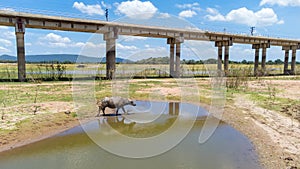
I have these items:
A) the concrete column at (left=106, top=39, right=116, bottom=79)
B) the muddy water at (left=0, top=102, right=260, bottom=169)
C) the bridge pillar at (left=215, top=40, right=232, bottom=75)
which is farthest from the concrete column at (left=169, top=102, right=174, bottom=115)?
the bridge pillar at (left=215, top=40, right=232, bottom=75)

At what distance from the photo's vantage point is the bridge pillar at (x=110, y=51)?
93.2ft

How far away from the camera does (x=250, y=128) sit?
29.6 ft

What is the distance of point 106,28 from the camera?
93.5 feet

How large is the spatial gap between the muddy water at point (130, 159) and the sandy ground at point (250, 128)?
41 cm

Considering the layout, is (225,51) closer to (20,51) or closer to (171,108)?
(171,108)

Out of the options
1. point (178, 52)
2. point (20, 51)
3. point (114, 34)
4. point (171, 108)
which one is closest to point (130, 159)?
point (171, 108)

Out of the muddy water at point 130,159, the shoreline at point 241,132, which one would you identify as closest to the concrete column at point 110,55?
the shoreline at point 241,132

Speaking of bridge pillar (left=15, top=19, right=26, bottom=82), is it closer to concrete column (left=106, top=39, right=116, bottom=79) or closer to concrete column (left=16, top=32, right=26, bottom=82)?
concrete column (left=16, top=32, right=26, bottom=82)

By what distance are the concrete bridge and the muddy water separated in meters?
18.3

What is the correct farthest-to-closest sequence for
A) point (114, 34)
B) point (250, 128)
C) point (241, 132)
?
point (114, 34) → point (250, 128) → point (241, 132)

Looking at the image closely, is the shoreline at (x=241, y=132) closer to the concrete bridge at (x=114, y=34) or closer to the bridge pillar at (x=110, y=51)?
the concrete bridge at (x=114, y=34)

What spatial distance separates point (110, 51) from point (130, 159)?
2434 cm

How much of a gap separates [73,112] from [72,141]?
3.60 meters

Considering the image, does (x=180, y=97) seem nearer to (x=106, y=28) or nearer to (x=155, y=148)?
(x=155, y=148)
